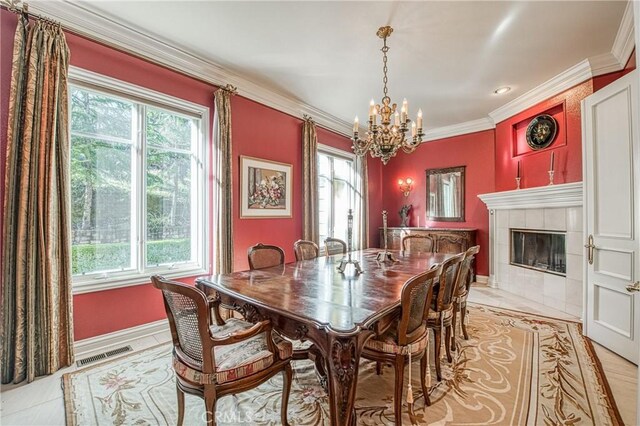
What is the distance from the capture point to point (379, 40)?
2.86 meters

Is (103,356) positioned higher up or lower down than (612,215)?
lower down

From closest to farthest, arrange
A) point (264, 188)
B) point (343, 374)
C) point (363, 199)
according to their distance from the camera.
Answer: point (343, 374) → point (264, 188) → point (363, 199)

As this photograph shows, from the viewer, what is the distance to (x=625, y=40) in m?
2.71

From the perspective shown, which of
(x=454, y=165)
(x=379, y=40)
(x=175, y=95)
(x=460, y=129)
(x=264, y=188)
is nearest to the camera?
(x=379, y=40)

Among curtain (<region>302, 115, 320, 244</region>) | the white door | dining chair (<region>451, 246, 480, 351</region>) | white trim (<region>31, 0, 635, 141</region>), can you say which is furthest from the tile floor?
white trim (<region>31, 0, 635, 141</region>)

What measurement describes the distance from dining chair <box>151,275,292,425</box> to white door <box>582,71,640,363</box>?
2.92m

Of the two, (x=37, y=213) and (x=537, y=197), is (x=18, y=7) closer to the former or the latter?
(x=37, y=213)

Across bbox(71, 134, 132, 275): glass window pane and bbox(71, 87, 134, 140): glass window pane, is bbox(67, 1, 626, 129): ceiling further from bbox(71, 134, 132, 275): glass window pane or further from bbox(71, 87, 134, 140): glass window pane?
bbox(71, 134, 132, 275): glass window pane

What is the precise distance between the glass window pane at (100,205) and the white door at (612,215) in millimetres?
4569

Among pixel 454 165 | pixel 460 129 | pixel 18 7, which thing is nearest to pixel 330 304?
pixel 18 7

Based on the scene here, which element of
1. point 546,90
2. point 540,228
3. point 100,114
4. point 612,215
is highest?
point 546,90

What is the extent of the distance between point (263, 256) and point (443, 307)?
1.66 meters

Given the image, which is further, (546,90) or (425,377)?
(546,90)

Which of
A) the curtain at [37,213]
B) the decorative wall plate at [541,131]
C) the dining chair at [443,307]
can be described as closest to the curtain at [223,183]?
the curtain at [37,213]
